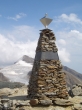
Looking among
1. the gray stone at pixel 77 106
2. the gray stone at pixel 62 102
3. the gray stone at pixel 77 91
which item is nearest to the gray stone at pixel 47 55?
the gray stone at pixel 62 102

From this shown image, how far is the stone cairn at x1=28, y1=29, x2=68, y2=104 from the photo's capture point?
1196 centimetres

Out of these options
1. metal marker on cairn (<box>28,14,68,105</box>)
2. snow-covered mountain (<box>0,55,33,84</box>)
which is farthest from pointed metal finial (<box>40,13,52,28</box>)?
snow-covered mountain (<box>0,55,33,84</box>)

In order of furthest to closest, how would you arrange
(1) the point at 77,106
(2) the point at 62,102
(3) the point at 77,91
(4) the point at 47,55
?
1. (3) the point at 77,91
2. (4) the point at 47,55
3. (1) the point at 77,106
4. (2) the point at 62,102

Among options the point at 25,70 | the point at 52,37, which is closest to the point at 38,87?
the point at 52,37

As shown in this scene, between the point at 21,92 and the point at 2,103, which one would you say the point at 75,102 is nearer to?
the point at 2,103

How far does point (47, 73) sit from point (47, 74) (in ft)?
0.19

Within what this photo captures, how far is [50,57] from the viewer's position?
12.6 m

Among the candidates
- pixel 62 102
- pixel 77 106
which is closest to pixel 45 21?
pixel 62 102

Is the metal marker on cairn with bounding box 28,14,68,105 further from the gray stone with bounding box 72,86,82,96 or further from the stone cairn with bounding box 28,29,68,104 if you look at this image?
the gray stone with bounding box 72,86,82,96

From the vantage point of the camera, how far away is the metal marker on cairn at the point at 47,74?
39.1 ft

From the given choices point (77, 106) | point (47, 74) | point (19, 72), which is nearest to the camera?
point (77, 106)

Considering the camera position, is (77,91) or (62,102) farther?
(77,91)

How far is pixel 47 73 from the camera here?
40.0ft

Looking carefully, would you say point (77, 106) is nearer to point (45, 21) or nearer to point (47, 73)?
point (47, 73)
